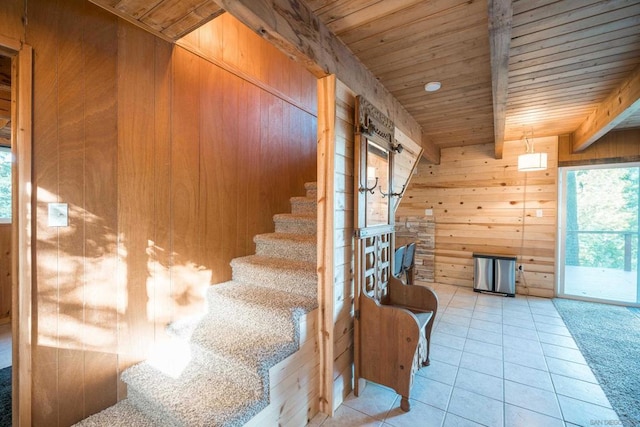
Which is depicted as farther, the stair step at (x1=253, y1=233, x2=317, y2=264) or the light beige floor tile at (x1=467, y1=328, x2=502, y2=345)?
the light beige floor tile at (x1=467, y1=328, x2=502, y2=345)

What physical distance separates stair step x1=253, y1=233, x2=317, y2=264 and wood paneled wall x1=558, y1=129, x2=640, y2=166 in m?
4.17

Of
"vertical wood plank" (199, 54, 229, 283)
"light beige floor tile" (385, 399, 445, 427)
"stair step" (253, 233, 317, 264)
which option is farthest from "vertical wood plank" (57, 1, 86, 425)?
"light beige floor tile" (385, 399, 445, 427)

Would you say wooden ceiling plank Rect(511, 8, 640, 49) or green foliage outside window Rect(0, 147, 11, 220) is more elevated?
wooden ceiling plank Rect(511, 8, 640, 49)

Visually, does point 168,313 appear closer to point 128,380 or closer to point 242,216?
point 128,380

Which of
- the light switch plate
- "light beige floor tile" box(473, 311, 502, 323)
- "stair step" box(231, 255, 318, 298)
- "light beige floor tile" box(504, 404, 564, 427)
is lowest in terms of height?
"light beige floor tile" box(504, 404, 564, 427)

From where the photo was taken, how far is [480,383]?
2080 millimetres

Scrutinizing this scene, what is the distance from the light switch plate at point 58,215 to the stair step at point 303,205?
1730 millimetres

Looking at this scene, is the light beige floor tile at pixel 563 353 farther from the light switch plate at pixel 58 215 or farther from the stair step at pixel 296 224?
the light switch plate at pixel 58 215

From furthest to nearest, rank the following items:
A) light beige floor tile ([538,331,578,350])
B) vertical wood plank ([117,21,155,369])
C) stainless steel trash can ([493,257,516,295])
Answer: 1. stainless steel trash can ([493,257,516,295])
2. light beige floor tile ([538,331,578,350])
3. vertical wood plank ([117,21,155,369])

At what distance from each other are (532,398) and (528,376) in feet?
0.97

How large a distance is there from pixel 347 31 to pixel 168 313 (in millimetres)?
2127

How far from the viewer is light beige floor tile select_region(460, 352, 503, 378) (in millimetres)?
2232

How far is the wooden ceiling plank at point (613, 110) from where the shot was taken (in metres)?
2.21

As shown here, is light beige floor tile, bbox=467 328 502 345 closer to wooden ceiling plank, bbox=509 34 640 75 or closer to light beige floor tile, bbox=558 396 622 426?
light beige floor tile, bbox=558 396 622 426
